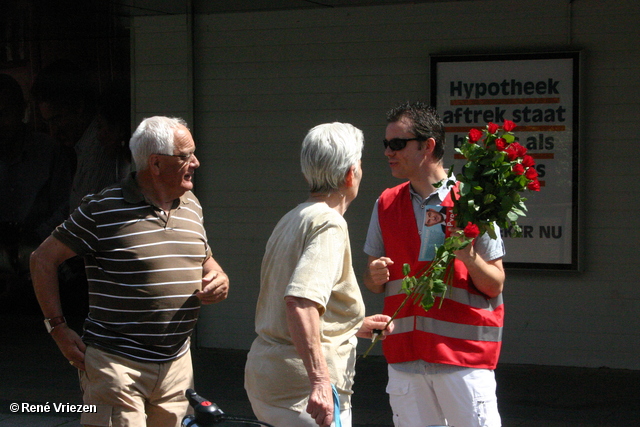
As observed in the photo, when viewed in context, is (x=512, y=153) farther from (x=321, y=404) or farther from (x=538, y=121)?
(x=538, y=121)

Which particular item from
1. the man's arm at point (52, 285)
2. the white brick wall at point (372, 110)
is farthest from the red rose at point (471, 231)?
the white brick wall at point (372, 110)

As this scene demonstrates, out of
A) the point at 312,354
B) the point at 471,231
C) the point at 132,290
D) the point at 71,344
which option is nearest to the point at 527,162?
the point at 471,231

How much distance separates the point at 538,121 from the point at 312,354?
5.10 meters

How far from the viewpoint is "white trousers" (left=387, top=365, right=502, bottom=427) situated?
322cm

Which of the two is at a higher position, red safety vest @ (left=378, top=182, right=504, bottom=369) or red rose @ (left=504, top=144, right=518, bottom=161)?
red rose @ (left=504, top=144, right=518, bottom=161)

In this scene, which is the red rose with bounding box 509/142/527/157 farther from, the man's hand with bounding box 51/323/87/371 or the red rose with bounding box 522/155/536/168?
the man's hand with bounding box 51/323/87/371

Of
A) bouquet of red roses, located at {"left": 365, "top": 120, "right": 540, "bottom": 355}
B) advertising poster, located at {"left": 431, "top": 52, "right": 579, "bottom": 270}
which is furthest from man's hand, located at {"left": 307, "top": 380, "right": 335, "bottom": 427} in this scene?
advertising poster, located at {"left": 431, "top": 52, "right": 579, "bottom": 270}

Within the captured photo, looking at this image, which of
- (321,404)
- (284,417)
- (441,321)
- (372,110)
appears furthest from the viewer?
(372,110)

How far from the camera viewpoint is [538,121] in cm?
719

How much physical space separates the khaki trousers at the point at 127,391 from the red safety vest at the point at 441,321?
3.16 ft

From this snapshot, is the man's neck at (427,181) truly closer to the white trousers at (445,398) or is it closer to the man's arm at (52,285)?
the white trousers at (445,398)

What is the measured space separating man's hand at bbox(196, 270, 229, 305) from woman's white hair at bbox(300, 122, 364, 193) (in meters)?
0.82

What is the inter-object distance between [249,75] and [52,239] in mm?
4953

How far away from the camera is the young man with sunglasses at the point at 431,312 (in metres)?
3.23
